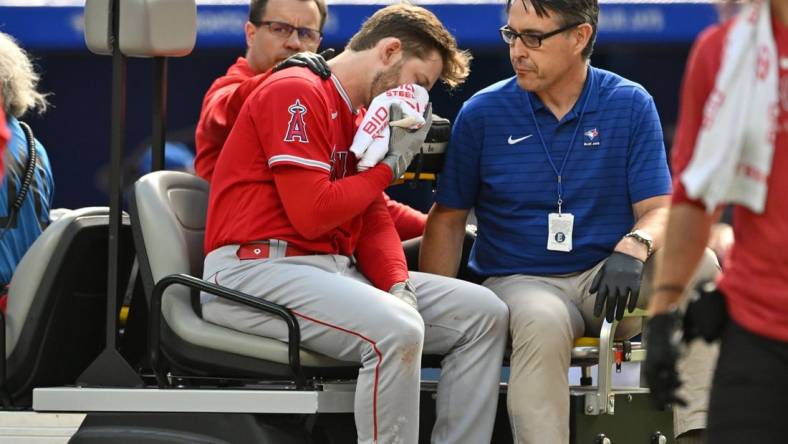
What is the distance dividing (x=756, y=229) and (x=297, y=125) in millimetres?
1669

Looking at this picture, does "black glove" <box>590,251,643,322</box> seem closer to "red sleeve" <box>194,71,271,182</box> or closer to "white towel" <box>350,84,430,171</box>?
"white towel" <box>350,84,430,171</box>

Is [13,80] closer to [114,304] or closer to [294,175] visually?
[114,304]

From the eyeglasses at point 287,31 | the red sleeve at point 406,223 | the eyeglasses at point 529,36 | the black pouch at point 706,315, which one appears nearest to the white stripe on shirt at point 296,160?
the eyeglasses at point 529,36

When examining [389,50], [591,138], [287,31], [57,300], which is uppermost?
[389,50]

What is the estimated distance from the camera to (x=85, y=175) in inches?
339

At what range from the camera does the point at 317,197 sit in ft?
12.5

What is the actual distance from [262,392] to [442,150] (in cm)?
109

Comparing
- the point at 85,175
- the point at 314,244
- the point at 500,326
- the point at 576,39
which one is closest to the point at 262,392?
the point at 314,244

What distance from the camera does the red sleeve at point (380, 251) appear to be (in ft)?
13.5

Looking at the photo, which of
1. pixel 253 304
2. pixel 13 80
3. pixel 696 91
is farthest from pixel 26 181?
pixel 696 91

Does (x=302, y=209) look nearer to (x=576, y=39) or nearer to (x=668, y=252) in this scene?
(x=576, y=39)

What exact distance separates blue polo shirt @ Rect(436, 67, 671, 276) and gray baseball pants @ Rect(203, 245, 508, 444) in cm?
35

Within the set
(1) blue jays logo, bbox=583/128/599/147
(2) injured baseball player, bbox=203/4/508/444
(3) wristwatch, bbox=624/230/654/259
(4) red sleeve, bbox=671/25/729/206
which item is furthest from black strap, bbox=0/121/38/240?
(4) red sleeve, bbox=671/25/729/206

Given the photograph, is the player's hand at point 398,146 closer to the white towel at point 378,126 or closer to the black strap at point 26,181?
the white towel at point 378,126
